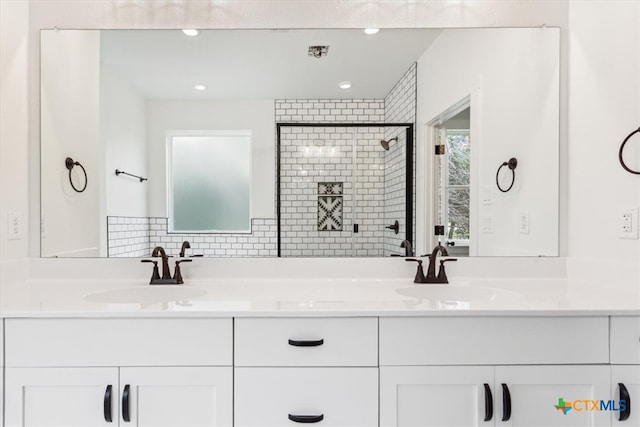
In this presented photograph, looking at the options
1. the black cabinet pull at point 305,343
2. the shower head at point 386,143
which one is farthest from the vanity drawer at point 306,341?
the shower head at point 386,143

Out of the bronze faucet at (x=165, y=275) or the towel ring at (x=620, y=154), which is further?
the bronze faucet at (x=165, y=275)

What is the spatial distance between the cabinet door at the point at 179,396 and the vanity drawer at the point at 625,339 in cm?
120

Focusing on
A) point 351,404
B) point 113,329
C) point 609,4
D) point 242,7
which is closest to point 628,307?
point 351,404

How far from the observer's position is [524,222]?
1.82 meters

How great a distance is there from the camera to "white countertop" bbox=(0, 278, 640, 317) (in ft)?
4.06

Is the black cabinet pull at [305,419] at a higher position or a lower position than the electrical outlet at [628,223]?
lower

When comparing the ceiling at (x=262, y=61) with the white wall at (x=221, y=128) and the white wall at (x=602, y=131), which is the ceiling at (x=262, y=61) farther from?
the white wall at (x=602, y=131)

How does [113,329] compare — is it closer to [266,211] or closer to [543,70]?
[266,211]

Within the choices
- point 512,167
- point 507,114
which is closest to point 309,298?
point 512,167

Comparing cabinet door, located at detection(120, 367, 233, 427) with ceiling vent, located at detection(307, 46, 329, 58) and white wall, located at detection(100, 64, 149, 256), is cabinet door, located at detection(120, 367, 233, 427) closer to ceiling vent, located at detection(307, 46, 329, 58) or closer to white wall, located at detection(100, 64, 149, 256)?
white wall, located at detection(100, 64, 149, 256)

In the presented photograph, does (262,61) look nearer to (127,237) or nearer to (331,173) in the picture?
(331,173)

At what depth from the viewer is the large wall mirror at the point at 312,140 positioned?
181 cm

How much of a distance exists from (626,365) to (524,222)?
0.71 metres

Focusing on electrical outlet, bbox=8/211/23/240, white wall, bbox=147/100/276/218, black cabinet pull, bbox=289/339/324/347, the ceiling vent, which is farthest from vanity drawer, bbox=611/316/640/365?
electrical outlet, bbox=8/211/23/240
